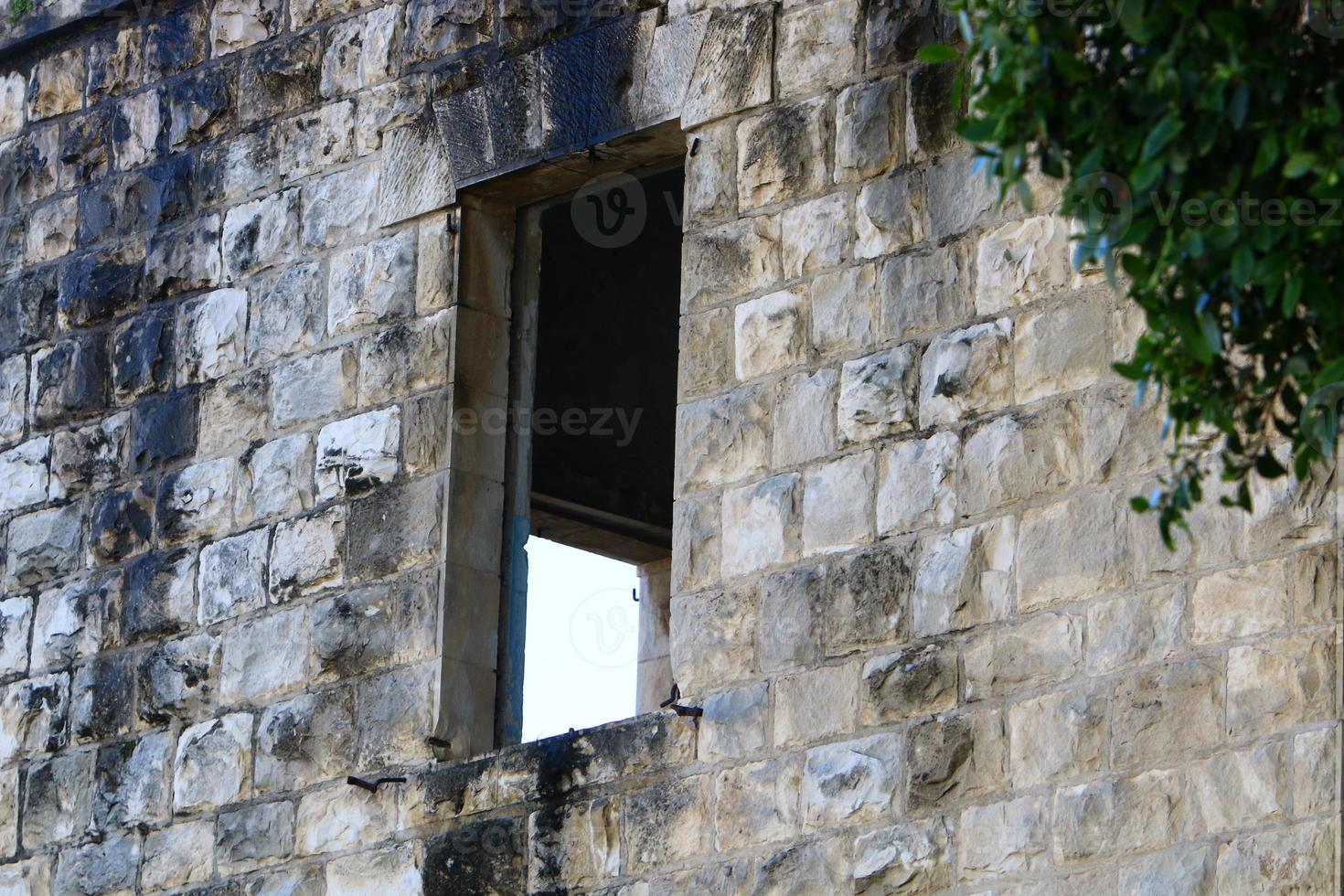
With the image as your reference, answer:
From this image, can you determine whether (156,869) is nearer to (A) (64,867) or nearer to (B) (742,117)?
(A) (64,867)

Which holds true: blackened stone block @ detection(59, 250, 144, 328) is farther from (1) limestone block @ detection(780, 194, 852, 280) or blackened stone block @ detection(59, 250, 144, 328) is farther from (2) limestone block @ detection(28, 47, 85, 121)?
(1) limestone block @ detection(780, 194, 852, 280)

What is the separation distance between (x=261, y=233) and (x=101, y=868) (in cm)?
189

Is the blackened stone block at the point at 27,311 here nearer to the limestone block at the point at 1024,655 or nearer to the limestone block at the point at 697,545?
the limestone block at the point at 697,545

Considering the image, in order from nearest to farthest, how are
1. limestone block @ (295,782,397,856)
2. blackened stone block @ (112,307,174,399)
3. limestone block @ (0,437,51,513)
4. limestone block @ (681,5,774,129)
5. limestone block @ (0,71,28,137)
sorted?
limestone block @ (681,5,774,129) → limestone block @ (295,782,397,856) → blackened stone block @ (112,307,174,399) → limestone block @ (0,437,51,513) → limestone block @ (0,71,28,137)

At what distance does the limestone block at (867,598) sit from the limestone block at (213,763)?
1.88m

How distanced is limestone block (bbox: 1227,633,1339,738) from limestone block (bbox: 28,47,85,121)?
453cm

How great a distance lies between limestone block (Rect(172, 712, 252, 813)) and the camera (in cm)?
708

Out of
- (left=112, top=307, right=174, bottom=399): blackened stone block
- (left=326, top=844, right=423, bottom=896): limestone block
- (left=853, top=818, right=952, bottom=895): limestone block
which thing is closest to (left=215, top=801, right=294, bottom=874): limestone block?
(left=326, top=844, right=423, bottom=896): limestone block

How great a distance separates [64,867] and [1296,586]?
3.80m

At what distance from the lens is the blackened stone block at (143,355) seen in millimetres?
7723

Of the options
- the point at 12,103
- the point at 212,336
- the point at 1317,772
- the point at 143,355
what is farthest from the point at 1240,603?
the point at 12,103

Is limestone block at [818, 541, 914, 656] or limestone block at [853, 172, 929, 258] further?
limestone block at [853, 172, 929, 258]

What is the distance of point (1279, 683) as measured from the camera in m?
5.25

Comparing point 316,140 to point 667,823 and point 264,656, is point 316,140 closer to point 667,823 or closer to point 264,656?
point 264,656
